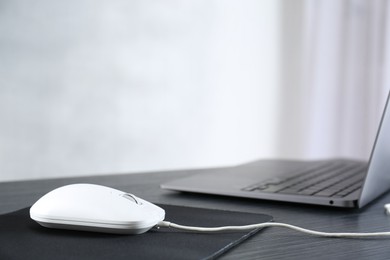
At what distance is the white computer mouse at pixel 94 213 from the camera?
1.79 feet

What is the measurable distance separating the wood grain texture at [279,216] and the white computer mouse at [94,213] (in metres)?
0.10

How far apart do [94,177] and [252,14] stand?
2.47 meters

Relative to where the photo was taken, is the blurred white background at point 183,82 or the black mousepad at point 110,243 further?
the blurred white background at point 183,82

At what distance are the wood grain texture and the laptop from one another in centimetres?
1

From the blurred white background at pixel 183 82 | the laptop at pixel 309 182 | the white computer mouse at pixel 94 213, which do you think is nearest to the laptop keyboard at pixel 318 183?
the laptop at pixel 309 182

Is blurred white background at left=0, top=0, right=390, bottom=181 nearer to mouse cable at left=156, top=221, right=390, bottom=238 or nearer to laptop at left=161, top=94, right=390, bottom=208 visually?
laptop at left=161, top=94, right=390, bottom=208

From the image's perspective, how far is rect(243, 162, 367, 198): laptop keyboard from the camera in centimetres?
80

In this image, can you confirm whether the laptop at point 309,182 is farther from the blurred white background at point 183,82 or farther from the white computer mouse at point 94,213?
the blurred white background at point 183,82

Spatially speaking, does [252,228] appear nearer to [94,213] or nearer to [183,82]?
[94,213]

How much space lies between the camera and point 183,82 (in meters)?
3.13

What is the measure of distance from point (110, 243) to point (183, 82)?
2639 mm

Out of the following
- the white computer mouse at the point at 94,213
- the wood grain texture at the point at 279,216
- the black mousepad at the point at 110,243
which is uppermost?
the white computer mouse at the point at 94,213

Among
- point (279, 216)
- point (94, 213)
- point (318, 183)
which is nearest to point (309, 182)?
point (318, 183)

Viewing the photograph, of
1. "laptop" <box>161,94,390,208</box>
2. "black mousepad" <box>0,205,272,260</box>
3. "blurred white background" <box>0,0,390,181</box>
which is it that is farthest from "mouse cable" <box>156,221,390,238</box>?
"blurred white background" <box>0,0,390,181</box>
